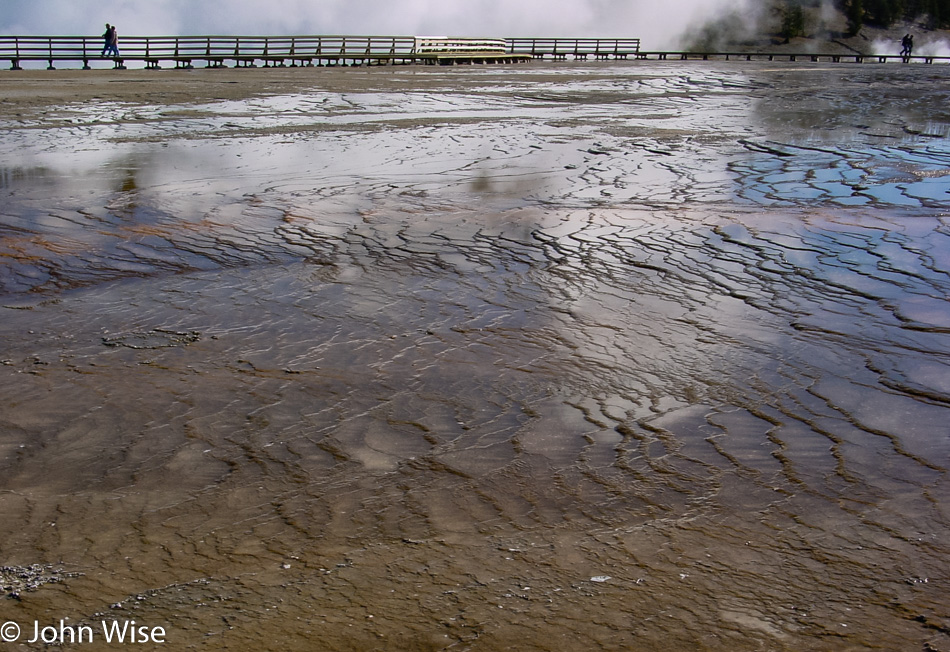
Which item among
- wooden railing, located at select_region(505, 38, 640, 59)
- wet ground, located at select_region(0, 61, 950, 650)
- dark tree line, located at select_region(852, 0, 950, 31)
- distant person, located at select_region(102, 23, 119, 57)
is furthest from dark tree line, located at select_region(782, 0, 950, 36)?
wet ground, located at select_region(0, 61, 950, 650)

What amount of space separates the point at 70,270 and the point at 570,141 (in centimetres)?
712

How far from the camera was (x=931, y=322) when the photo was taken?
15.2 feet

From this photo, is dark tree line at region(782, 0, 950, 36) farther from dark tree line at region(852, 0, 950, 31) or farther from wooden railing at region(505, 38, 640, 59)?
wooden railing at region(505, 38, 640, 59)

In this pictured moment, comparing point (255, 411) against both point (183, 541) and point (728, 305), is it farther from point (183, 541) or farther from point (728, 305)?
point (728, 305)

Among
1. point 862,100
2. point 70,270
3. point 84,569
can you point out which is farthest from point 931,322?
point 862,100

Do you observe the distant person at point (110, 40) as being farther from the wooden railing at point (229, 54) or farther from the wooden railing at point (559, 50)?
the wooden railing at point (559, 50)

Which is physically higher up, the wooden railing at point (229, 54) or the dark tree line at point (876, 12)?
the dark tree line at point (876, 12)

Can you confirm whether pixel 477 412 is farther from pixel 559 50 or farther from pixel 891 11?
pixel 891 11

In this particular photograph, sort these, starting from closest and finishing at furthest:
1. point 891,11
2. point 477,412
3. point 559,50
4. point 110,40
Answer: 1. point 477,412
2. point 110,40
3. point 559,50
4. point 891,11

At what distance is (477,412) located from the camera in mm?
3572

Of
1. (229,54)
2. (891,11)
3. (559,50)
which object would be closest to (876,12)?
(891,11)

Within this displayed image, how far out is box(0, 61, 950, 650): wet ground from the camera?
2381 mm

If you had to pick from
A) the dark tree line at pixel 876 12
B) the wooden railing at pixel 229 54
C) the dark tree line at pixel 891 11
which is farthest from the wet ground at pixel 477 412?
the dark tree line at pixel 891 11

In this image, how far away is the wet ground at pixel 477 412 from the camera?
7.81 ft
